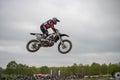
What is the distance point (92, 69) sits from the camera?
196125mm

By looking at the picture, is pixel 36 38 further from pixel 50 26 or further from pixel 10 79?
pixel 10 79

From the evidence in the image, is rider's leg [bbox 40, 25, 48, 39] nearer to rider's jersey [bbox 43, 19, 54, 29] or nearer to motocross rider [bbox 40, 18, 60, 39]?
motocross rider [bbox 40, 18, 60, 39]

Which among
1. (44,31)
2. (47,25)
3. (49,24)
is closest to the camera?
(49,24)

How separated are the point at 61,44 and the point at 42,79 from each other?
8037 cm

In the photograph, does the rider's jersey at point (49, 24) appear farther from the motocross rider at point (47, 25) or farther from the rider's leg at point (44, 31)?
the rider's leg at point (44, 31)

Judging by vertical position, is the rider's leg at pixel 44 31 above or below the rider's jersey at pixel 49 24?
below

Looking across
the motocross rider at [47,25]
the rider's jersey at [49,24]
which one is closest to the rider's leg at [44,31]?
the motocross rider at [47,25]

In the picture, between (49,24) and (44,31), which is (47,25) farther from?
(44,31)

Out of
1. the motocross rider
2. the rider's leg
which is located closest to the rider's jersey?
the motocross rider

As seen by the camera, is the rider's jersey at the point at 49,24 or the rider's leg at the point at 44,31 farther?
the rider's leg at the point at 44,31

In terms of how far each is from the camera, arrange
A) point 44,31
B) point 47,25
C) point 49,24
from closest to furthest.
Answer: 1. point 49,24
2. point 47,25
3. point 44,31

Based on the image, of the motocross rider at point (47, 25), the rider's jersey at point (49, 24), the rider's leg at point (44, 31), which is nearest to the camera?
the motocross rider at point (47, 25)

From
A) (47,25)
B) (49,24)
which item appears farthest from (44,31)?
(49,24)

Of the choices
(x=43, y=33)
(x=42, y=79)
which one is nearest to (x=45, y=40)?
(x=43, y=33)
